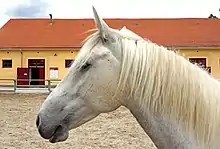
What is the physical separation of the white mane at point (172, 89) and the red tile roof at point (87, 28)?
33.1 metres

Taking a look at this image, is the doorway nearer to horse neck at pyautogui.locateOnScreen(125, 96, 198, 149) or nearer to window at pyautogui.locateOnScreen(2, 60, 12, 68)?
window at pyautogui.locateOnScreen(2, 60, 12, 68)

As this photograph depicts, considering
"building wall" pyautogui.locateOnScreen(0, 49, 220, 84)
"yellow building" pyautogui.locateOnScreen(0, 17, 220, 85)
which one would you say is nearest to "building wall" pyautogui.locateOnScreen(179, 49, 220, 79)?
"yellow building" pyautogui.locateOnScreen(0, 17, 220, 85)

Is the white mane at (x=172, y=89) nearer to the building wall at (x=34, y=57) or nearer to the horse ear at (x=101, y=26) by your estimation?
the horse ear at (x=101, y=26)

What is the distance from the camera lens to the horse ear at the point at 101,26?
2.20 m

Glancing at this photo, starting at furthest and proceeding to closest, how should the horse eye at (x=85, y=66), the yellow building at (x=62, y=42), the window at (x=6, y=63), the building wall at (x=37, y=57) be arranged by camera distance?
the window at (x=6, y=63) < the building wall at (x=37, y=57) < the yellow building at (x=62, y=42) < the horse eye at (x=85, y=66)

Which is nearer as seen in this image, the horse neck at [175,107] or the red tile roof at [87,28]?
the horse neck at [175,107]

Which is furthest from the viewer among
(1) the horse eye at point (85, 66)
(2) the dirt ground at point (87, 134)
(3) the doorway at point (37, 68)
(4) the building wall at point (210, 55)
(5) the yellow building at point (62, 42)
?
(3) the doorway at point (37, 68)

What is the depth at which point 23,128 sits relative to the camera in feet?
36.0

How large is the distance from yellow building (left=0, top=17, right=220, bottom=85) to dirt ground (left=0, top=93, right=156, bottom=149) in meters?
20.5

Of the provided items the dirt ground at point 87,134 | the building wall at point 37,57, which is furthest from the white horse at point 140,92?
the building wall at point 37,57

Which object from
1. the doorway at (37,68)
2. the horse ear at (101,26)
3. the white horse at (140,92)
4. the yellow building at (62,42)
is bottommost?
the white horse at (140,92)

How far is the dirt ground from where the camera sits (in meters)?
8.55

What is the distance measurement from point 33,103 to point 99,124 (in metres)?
6.72

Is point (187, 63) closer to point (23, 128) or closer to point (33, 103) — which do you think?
point (23, 128)
